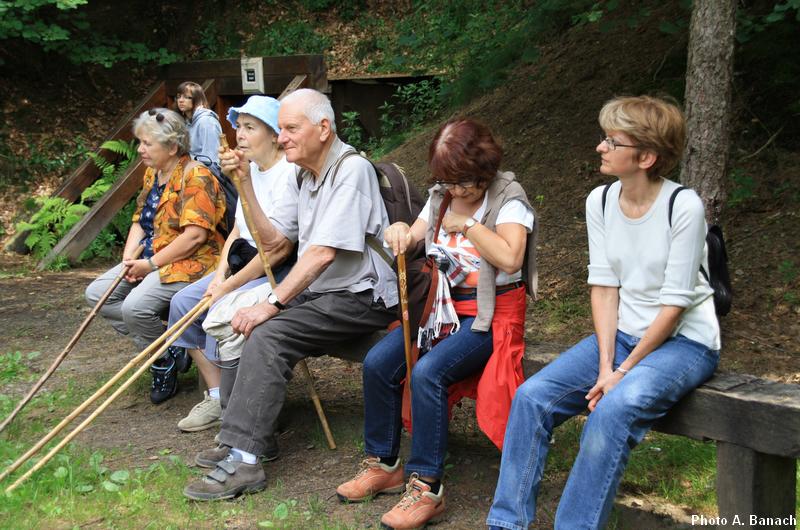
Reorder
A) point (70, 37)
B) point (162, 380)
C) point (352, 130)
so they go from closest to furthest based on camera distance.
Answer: point (162, 380), point (352, 130), point (70, 37)

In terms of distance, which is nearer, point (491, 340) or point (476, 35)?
point (491, 340)

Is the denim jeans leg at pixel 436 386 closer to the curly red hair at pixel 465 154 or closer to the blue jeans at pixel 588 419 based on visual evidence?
the blue jeans at pixel 588 419

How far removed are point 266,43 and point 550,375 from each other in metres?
12.3

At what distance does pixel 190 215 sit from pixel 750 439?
317 centimetres

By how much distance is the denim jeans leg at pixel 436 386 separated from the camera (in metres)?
3.26

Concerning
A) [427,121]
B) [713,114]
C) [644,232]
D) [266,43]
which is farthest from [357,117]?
[644,232]

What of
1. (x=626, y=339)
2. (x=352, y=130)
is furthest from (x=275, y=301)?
(x=352, y=130)

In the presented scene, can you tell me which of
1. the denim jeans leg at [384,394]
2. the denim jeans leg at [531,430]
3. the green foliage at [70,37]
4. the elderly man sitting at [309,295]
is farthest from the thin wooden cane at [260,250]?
the green foliage at [70,37]

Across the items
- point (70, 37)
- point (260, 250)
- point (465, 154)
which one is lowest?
point (260, 250)

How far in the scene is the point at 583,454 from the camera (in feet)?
9.00

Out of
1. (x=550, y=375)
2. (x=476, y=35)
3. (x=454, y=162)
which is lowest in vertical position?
(x=550, y=375)

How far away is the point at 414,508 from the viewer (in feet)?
10.6

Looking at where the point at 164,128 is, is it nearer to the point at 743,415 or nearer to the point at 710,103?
the point at 710,103

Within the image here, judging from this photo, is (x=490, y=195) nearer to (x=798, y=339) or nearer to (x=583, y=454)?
(x=583, y=454)
